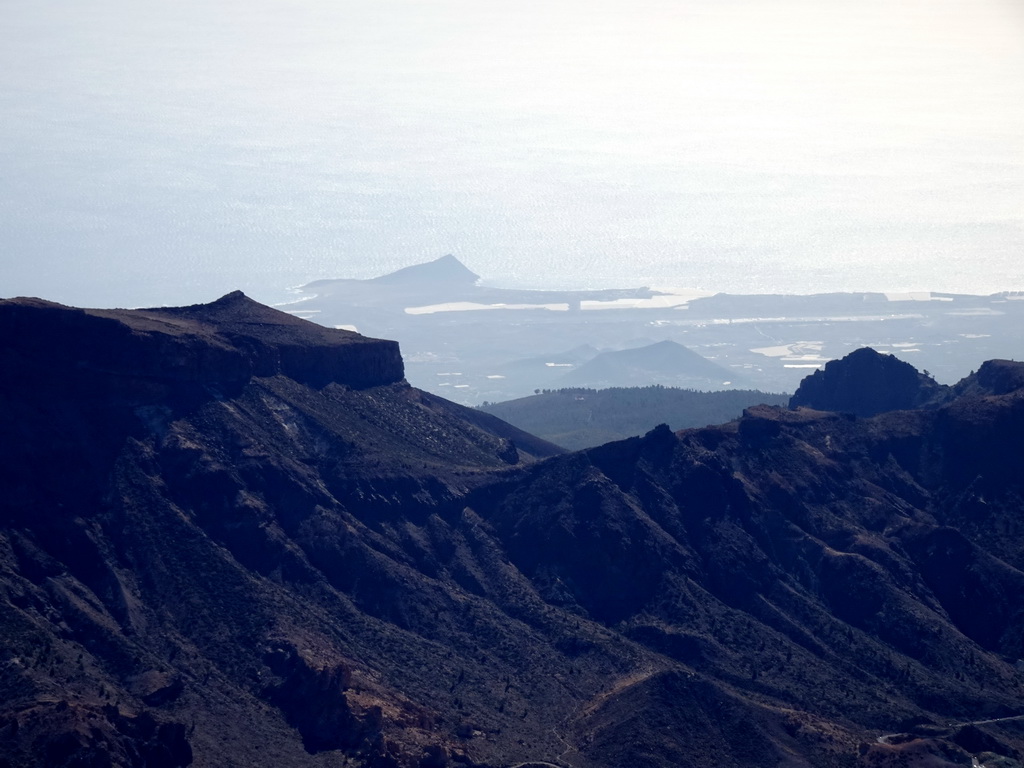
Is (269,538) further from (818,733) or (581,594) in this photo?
(818,733)

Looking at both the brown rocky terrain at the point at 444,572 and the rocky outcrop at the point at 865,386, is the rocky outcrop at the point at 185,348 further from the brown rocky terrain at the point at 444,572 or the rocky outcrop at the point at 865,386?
the rocky outcrop at the point at 865,386

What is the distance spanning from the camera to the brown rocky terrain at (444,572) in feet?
382

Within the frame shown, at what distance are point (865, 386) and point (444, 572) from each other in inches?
2543

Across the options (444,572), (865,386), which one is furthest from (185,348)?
(865,386)

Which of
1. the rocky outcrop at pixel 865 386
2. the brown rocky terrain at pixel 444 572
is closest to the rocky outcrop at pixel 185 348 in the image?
the brown rocky terrain at pixel 444 572

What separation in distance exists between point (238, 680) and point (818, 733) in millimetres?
33471

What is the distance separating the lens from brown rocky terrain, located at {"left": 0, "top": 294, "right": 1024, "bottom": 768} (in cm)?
11656

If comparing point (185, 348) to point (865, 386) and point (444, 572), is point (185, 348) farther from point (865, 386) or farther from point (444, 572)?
point (865, 386)

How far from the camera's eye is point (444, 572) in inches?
5413

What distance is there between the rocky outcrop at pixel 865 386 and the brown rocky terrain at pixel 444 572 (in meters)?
24.5

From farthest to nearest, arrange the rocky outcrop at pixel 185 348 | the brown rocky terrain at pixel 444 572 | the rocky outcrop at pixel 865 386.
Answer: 1. the rocky outcrop at pixel 865 386
2. the rocky outcrop at pixel 185 348
3. the brown rocky terrain at pixel 444 572

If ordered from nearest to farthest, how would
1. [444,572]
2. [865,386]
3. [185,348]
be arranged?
1. [444,572]
2. [185,348]
3. [865,386]

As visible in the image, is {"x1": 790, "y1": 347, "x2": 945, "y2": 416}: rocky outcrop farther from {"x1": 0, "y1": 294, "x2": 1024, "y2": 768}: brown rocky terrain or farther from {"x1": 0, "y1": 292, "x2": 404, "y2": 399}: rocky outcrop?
{"x1": 0, "y1": 292, "x2": 404, "y2": 399}: rocky outcrop

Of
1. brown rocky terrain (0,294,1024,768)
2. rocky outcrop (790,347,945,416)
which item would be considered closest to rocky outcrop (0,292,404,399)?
brown rocky terrain (0,294,1024,768)
